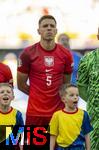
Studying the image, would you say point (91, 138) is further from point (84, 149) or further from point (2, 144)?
point (2, 144)

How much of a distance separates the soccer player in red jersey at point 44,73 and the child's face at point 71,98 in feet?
0.97

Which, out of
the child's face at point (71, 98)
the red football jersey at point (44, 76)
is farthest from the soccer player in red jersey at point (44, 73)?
the child's face at point (71, 98)

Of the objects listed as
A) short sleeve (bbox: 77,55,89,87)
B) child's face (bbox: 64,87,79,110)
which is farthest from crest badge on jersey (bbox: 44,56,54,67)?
child's face (bbox: 64,87,79,110)

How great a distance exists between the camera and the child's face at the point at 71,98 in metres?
7.94

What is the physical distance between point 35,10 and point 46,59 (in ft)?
21.9

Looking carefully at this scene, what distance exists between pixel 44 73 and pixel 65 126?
2.25ft

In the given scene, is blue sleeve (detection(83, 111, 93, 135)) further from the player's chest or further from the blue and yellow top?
the player's chest

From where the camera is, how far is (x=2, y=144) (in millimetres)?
8180

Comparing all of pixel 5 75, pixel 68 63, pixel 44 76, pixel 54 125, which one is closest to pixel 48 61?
pixel 44 76

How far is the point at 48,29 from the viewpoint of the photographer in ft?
27.1

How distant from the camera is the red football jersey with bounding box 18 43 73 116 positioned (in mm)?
8289

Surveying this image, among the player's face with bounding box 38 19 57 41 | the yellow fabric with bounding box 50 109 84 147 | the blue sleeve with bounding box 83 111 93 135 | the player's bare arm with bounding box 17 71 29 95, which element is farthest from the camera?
the player's bare arm with bounding box 17 71 29 95

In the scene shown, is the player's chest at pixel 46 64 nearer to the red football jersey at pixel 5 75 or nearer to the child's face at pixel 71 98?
the red football jersey at pixel 5 75

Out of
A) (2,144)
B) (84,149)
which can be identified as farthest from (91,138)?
(2,144)
